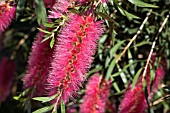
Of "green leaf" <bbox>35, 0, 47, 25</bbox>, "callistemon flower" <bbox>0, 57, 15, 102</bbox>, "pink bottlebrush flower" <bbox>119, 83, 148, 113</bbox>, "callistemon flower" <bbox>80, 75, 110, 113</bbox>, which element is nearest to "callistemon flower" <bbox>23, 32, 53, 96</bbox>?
"green leaf" <bbox>35, 0, 47, 25</bbox>

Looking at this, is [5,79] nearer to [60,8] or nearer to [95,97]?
[95,97]

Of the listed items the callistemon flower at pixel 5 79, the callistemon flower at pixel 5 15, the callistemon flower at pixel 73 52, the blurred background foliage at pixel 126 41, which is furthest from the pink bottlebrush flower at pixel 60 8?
the callistemon flower at pixel 5 79

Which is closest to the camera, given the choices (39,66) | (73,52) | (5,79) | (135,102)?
(73,52)

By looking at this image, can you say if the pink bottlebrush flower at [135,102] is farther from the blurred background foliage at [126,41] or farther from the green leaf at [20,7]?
the green leaf at [20,7]

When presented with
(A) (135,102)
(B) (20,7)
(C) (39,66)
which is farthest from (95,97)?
(B) (20,7)

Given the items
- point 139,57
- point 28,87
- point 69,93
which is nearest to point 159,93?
point 139,57

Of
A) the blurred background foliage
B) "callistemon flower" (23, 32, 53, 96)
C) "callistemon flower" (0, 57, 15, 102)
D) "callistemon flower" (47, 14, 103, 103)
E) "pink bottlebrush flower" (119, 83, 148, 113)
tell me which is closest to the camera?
"callistemon flower" (47, 14, 103, 103)

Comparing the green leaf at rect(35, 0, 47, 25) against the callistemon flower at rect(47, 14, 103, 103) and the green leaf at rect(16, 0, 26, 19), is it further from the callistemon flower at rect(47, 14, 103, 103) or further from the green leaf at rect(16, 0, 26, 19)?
the callistemon flower at rect(47, 14, 103, 103)
